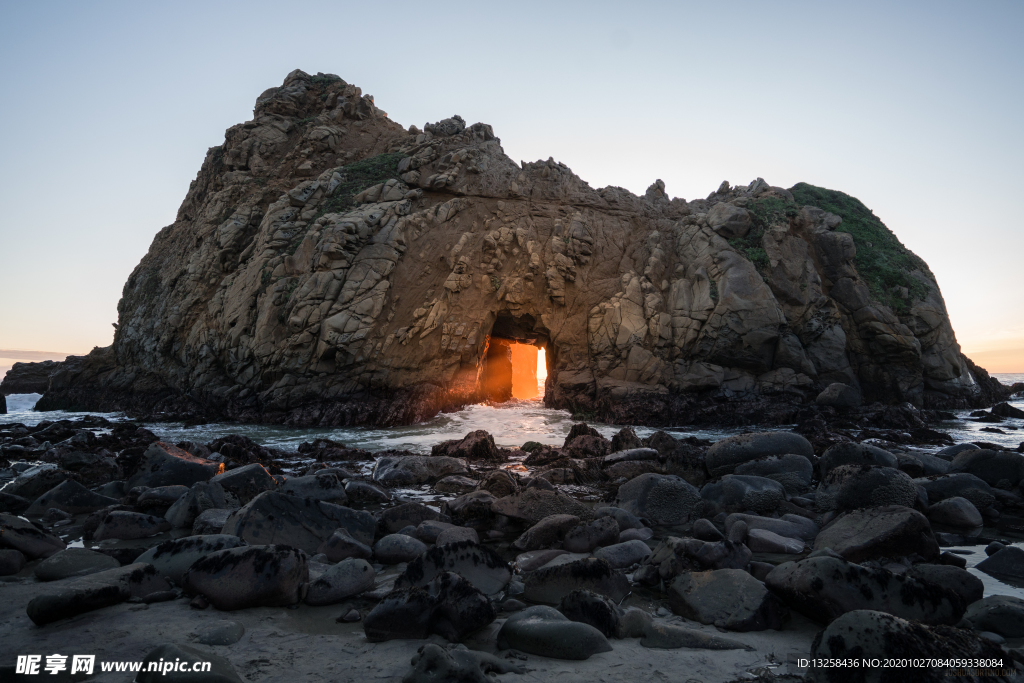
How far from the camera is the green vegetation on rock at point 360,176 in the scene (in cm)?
2598

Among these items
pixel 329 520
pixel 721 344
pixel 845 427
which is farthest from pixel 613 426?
pixel 329 520

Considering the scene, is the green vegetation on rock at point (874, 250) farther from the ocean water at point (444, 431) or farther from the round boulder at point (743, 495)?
the round boulder at point (743, 495)

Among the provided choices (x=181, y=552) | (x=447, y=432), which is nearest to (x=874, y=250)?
(x=447, y=432)

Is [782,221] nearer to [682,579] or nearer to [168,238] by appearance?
[682,579]

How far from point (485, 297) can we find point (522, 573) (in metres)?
21.1

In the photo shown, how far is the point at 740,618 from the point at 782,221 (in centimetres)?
2512

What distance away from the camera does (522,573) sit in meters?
5.11

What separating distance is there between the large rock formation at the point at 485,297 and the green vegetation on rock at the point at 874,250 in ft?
0.39

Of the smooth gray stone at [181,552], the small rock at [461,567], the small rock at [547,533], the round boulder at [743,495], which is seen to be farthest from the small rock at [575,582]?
the round boulder at [743,495]

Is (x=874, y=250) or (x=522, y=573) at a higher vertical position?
(x=874, y=250)

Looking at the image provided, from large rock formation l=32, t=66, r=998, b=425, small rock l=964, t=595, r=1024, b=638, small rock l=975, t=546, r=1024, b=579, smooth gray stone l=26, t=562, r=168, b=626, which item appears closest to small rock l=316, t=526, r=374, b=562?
smooth gray stone l=26, t=562, r=168, b=626

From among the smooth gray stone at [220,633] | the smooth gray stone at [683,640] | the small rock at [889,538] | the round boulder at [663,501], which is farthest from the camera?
the round boulder at [663,501]

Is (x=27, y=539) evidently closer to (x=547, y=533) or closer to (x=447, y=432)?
(x=547, y=533)

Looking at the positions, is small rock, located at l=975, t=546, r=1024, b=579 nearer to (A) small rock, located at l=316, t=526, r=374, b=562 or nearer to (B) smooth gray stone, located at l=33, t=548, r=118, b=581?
(A) small rock, located at l=316, t=526, r=374, b=562
